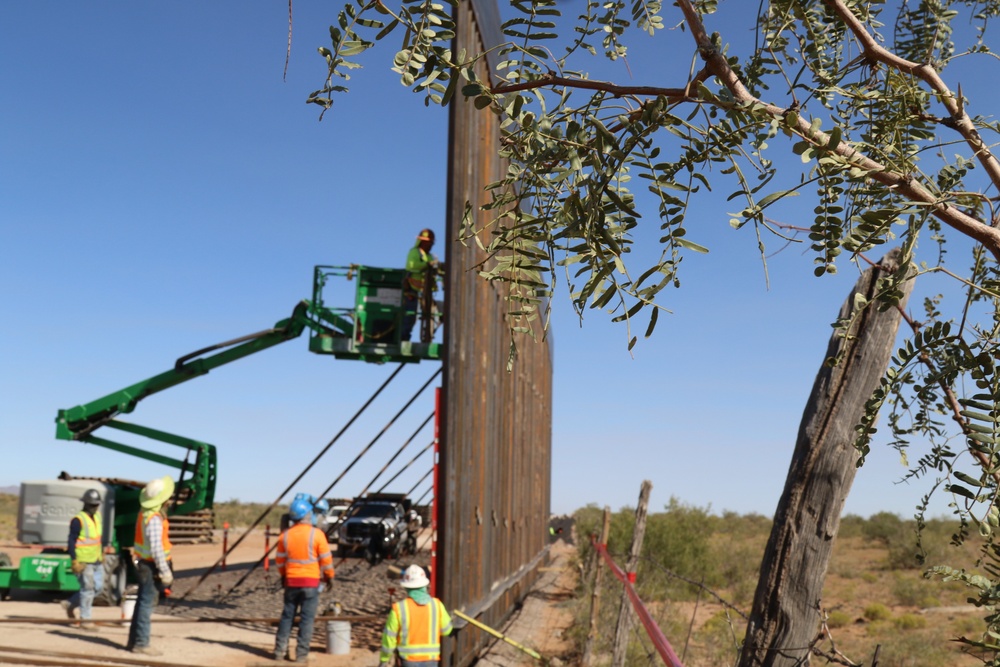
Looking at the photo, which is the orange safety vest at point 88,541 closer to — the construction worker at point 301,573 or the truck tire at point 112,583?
the truck tire at point 112,583

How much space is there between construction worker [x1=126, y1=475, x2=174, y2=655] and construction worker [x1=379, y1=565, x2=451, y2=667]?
4.60m

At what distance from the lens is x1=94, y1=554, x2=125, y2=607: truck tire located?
51.2 ft

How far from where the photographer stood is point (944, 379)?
83.4 inches

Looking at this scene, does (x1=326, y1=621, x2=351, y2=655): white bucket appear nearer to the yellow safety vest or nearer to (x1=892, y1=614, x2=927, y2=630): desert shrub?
the yellow safety vest

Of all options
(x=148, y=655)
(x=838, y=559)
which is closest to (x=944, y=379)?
(x=148, y=655)

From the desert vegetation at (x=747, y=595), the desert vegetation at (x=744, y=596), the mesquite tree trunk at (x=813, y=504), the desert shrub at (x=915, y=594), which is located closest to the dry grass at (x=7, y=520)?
the desert vegetation at (x=747, y=595)

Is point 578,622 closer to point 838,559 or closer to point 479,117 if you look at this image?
point 479,117

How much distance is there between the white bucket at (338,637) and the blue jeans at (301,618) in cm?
46

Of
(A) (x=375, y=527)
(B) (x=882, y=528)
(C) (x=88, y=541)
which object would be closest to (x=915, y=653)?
(A) (x=375, y=527)

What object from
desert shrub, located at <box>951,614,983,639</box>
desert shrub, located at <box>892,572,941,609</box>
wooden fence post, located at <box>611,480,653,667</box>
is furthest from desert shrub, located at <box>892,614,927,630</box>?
wooden fence post, located at <box>611,480,653,667</box>

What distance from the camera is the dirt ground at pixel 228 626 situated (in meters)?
10.8

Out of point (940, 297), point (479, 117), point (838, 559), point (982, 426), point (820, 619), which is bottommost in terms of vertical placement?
point (838, 559)

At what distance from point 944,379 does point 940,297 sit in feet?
6.47

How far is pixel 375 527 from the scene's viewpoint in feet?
65.6
